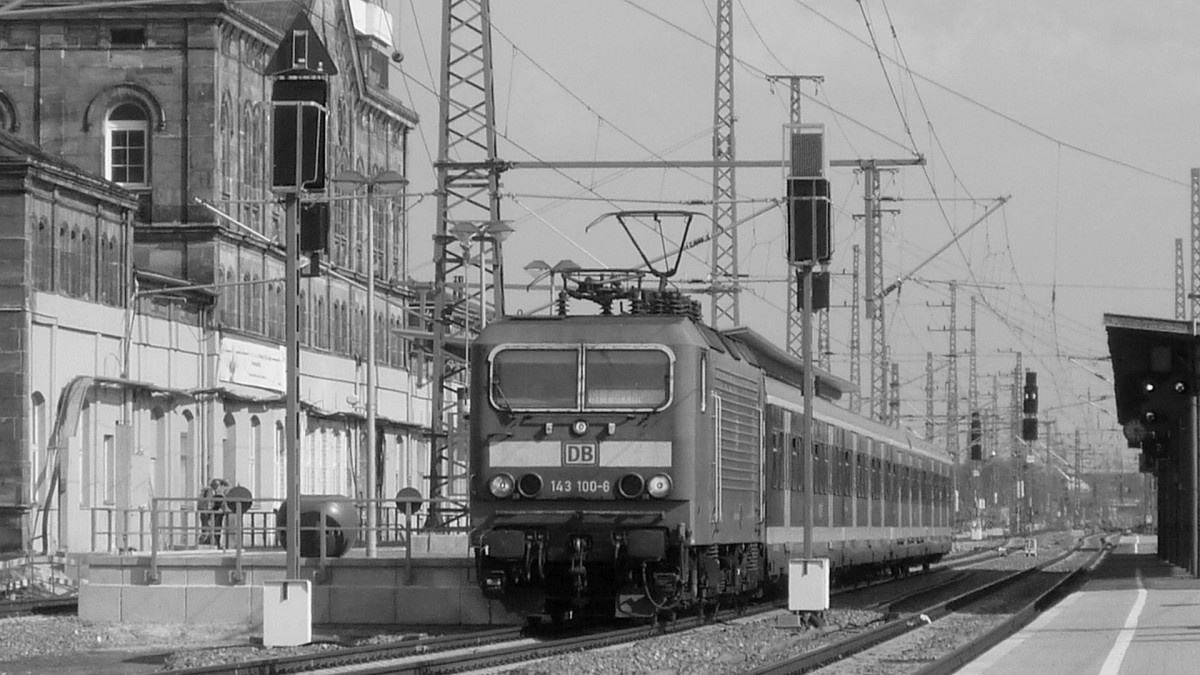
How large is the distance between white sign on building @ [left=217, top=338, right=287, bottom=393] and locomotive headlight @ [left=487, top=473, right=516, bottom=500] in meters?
30.8

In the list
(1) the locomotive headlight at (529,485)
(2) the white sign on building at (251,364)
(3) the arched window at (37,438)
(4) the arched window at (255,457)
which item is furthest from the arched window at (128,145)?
(1) the locomotive headlight at (529,485)

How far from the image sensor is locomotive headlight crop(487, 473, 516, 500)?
75.4ft

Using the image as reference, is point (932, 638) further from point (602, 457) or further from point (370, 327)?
point (370, 327)

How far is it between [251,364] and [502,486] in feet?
108

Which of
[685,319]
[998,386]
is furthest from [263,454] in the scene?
[998,386]

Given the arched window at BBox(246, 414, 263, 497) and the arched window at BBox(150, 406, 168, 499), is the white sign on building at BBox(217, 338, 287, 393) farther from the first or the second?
the arched window at BBox(150, 406, 168, 499)

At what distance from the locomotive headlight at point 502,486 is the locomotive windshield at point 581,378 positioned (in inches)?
28.2

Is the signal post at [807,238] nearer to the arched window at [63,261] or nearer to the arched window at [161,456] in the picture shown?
the arched window at [63,261]

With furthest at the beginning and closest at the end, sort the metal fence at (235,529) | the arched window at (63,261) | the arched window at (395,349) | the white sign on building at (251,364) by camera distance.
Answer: the arched window at (395,349), the white sign on building at (251,364), the arched window at (63,261), the metal fence at (235,529)

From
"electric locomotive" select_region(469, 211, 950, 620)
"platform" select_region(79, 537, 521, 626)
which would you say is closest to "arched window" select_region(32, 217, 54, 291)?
"platform" select_region(79, 537, 521, 626)

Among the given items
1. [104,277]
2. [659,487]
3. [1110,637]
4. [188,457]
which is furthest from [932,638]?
[188,457]

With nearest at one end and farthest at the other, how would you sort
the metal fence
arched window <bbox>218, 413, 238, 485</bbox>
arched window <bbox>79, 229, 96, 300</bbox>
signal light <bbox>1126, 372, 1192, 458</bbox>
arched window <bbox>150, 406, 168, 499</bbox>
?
the metal fence → signal light <bbox>1126, 372, 1192, 458</bbox> → arched window <bbox>79, 229, 96, 300</bbox> → arched window <bbox>150, 406, 168, 499</bbox> → arched window <bbox>218, 413, 238, 485</bbox>

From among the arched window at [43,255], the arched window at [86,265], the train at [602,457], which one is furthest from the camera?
the arched window at [86,265]

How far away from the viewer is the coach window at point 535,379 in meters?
23.1
